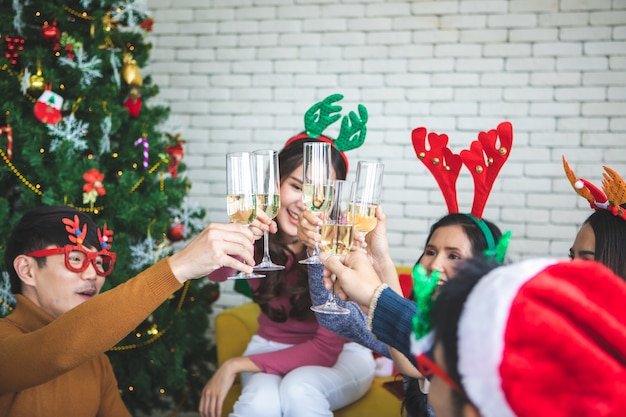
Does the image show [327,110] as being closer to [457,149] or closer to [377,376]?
[377,376]

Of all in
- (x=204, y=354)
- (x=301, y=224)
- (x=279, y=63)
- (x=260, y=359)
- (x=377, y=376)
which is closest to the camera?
(x=301, y=224)

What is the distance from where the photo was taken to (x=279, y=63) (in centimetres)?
455

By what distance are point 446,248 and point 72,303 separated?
4.25 feet

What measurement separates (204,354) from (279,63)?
214cm

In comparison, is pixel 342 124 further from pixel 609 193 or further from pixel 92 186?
pixel 92 186

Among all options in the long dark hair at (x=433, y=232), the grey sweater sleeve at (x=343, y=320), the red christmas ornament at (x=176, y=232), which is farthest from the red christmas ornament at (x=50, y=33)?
the long dark hair at (x=433, y=232)

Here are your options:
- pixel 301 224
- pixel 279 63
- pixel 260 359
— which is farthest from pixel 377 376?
pixel 279 63

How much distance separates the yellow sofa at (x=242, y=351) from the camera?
2.79 m

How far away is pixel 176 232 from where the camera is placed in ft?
11.1

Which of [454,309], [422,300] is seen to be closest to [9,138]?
[422,300]

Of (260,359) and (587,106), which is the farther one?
(587,106)

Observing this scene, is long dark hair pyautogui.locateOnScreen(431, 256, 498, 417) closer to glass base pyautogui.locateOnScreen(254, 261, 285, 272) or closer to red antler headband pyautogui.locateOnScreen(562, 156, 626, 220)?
glass base pyautogui.locateOnScreen(254, 261, 285, 272)

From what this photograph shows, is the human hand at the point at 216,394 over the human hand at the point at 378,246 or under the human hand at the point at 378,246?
under

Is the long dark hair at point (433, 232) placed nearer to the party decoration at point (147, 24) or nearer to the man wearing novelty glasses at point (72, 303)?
the man wearing novelty glasses at point (72, 303)
